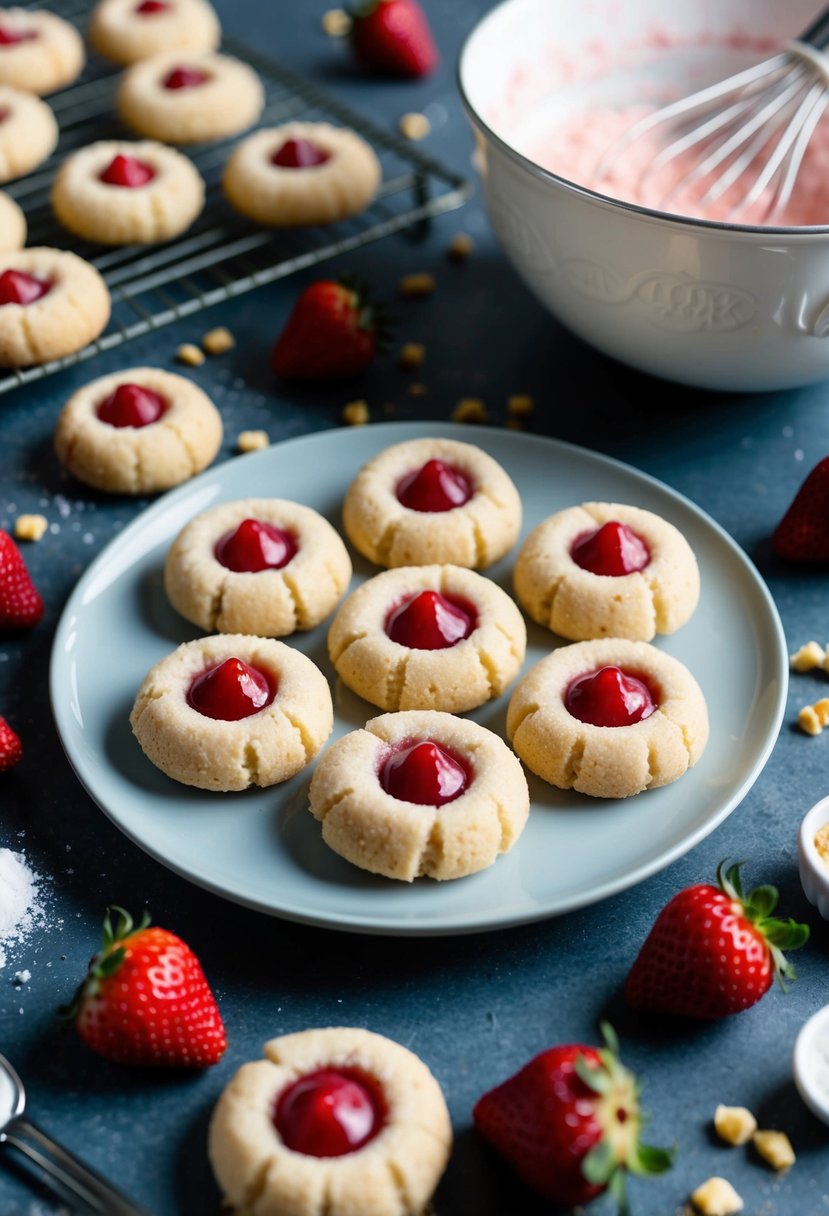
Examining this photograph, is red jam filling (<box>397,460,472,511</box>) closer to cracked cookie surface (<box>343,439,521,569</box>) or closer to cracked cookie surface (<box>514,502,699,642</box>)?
cracked cookie surface (<box>343,439,521,569</box>)

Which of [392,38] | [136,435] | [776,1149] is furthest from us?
[392,38]

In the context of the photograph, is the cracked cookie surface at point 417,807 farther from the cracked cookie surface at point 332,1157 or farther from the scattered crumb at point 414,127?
the scattered crumb at point 414,127

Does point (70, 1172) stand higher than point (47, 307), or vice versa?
point (47, 307)

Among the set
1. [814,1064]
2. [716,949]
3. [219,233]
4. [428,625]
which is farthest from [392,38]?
[814,1064]

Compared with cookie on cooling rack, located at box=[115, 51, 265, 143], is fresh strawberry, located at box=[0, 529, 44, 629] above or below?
below

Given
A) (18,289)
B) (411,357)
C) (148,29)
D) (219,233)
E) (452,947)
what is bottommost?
(452,947)

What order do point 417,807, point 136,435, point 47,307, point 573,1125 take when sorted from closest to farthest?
point 573,1125
point 417,807
point 136,435
point 47,307

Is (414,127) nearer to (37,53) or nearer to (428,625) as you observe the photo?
(37,53)

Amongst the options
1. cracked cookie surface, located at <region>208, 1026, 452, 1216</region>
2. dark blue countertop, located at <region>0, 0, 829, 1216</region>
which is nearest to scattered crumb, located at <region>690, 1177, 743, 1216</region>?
dark blue countertop, located at <region>0, 0, 829, 1216</region>
